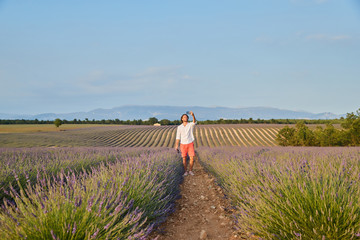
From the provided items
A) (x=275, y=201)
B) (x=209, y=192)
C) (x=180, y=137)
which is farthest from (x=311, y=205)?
(x=180, y=137)

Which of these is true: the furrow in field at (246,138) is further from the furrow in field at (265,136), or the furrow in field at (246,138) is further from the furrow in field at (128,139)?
the furrow in field at (128,139)

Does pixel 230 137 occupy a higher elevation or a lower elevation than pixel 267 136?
lower

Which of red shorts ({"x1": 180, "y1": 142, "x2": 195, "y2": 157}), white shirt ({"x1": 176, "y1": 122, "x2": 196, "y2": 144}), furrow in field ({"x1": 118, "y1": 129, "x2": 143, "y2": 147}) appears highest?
white shirt ({"x1": 176, "y1": 122, "x2": 196, "y2": 144})

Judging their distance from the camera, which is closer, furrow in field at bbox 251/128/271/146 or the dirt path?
the dirt path

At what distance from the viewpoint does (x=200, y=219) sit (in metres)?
4.00

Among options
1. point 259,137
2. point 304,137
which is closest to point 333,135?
point 304,137

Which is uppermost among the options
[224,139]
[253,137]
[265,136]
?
[265,136]

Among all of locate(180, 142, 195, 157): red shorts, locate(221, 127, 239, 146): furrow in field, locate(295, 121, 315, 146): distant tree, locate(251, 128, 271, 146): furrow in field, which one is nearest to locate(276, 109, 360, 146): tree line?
locate(295, 121, 315, 146): distant tree

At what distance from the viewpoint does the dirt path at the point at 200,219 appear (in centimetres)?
329

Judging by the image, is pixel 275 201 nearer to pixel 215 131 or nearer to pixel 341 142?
pixel 341 142

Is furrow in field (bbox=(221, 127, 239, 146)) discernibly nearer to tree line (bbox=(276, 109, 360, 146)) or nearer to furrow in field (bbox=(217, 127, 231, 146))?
furrow in field (bbox=(217, 127, 231, 146))

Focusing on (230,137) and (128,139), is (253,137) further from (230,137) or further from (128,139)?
(128,139)

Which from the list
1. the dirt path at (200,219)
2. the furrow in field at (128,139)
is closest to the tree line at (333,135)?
the furrow in field at (128,139)

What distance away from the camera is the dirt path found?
3.29m
